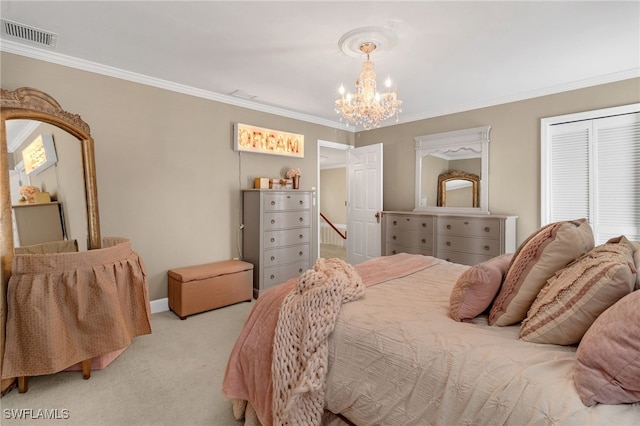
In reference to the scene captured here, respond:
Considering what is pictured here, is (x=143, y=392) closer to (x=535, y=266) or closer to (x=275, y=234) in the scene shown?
(x=275, y=234)

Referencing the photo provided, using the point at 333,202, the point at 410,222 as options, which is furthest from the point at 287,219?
the point at 333,202

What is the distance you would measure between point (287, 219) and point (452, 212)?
7.49ft

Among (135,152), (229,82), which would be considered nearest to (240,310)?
(135,152)

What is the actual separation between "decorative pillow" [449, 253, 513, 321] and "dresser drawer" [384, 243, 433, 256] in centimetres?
277

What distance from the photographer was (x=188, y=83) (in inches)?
135

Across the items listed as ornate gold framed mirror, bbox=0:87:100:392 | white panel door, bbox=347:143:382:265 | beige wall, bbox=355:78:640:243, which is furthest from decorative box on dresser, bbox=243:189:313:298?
beige wall, bbox=355:78:640:243

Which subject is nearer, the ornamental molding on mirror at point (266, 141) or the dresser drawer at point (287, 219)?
the dresser drawer at point (287, 219)

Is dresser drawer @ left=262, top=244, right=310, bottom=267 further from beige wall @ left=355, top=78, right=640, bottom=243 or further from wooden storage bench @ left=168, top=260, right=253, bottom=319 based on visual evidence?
beige wall @ left=355, top=78, right=640, bottom=243

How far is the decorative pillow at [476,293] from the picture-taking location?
4.60 ft

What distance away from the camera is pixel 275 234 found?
3955 millimetres

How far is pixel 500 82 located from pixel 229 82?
298cm

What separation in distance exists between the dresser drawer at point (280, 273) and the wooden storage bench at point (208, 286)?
207 millimetres

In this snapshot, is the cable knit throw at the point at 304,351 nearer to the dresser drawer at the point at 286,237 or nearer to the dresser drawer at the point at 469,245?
the dresser drawer at the point at 286,237

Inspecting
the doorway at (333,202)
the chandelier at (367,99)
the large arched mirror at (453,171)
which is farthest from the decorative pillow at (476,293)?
the doorway at (333,202)
